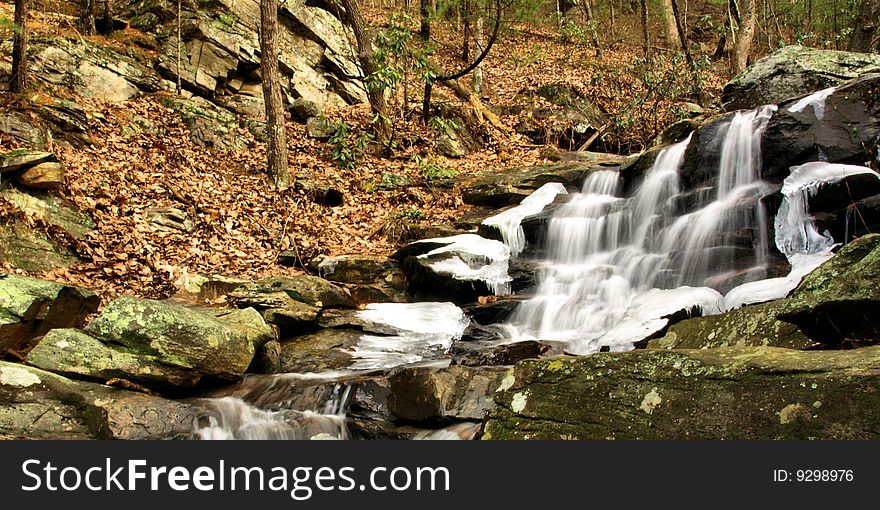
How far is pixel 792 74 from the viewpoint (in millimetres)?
10867

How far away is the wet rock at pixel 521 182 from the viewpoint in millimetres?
11055

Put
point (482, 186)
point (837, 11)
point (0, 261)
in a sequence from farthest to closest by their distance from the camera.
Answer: point (837, 11)
point (482, 186)
point (0, 261)

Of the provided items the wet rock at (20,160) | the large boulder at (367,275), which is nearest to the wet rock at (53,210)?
the wet rock at (20,160)

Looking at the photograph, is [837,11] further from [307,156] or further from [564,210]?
[307,156]

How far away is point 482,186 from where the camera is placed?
37.9 feet

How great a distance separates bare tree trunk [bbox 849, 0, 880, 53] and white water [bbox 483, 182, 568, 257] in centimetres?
751

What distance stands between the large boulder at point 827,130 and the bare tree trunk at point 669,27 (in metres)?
15.0

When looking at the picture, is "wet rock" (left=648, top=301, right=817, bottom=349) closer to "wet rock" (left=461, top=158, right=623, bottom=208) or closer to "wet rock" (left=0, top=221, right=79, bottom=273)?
"wet rock" (left=461, top=158, right=623, bottom=208)

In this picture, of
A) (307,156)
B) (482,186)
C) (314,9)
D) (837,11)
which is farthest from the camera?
(837,11)

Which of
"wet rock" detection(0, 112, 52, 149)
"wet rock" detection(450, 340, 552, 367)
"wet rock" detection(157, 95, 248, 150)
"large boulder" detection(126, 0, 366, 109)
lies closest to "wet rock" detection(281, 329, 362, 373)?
A: "wet rock" detection(450, 340, 552, 367)

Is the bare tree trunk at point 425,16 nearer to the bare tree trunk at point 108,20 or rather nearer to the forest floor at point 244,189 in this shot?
the forest floor at point 244,189

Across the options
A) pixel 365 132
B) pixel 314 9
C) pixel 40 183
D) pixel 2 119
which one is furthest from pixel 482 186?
pixel 314 9

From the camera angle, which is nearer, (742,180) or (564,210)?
(742,180)

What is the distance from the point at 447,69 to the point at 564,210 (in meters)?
11.2
